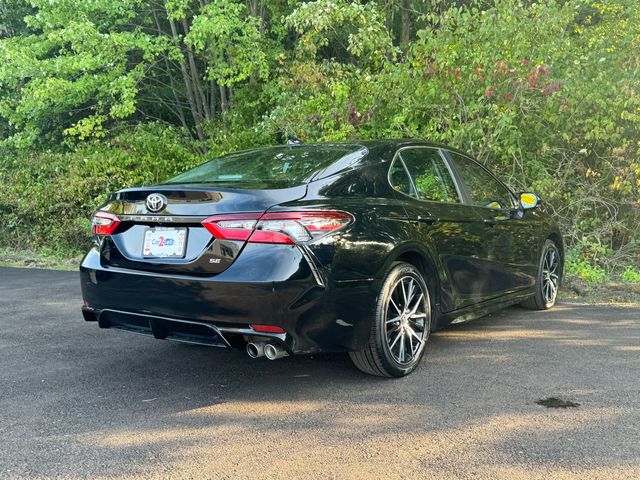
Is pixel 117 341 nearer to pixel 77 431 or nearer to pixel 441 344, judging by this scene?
pixel 77 431

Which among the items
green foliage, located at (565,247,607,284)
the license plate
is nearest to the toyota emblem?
the license plate

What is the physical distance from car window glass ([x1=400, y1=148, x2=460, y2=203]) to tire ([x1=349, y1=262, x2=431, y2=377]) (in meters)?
0.70

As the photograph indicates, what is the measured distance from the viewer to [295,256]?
3.59m

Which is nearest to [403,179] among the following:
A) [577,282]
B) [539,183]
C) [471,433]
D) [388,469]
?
[471,433]

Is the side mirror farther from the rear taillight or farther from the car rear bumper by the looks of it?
the rear taillight

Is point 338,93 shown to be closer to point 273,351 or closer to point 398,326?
point 398,326

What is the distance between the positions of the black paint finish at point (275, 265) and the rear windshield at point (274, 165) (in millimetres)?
91

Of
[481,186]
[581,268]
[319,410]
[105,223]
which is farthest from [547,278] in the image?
[105,223]

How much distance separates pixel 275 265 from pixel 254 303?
0.23m

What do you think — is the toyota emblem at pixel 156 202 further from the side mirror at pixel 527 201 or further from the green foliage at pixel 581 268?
the green foliage at pixel 581 268

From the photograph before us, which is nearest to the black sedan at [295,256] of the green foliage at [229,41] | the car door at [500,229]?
the car door at [500,229]

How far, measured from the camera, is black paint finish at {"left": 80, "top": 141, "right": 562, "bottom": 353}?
360 centimetres

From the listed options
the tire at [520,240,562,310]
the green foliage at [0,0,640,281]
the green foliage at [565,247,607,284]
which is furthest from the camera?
the green foliage at [0,0,640,281]

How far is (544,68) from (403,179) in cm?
498
